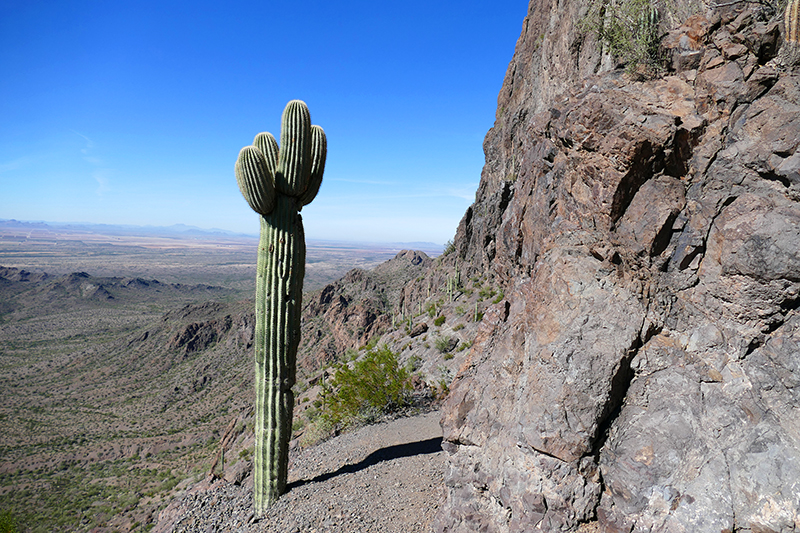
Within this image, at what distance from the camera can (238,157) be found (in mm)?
7875

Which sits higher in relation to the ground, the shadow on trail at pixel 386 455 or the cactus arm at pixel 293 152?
the cactus arm at pixel 293 152

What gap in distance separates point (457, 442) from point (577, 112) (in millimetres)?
4316

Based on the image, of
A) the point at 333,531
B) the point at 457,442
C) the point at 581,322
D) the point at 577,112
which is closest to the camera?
the point at 581,322

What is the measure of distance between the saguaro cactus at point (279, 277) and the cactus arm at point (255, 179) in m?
0.03

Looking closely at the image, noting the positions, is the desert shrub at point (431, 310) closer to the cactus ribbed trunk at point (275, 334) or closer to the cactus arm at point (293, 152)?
the cactus ribbed trunk at point (275, 334)

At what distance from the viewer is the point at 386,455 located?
364 inches

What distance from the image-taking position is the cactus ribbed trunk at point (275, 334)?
8406 mm

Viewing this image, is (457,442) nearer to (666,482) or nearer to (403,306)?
(666,482)

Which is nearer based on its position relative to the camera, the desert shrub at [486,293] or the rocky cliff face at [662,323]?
the rocky cliff face at [662,323]

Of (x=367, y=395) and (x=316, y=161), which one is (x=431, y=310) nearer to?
(x=367, y=395)

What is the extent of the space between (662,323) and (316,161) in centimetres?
690

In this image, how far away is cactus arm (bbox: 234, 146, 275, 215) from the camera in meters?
7.82

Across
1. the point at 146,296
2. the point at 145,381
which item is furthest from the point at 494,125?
the point at 146,296

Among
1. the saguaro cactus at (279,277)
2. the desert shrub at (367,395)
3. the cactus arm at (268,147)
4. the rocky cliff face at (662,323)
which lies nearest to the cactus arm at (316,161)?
the saguaro cactus at (279,277)
